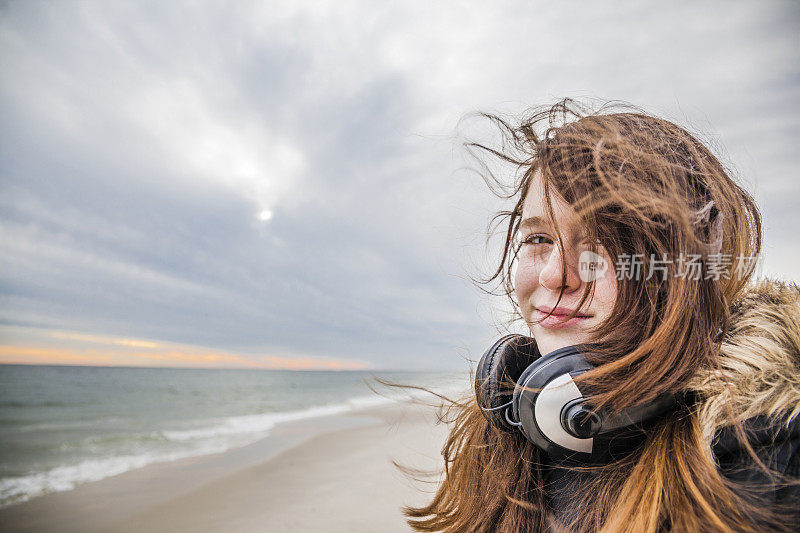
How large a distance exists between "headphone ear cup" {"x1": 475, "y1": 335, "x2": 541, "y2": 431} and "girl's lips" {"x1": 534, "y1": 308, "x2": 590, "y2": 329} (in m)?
0.20

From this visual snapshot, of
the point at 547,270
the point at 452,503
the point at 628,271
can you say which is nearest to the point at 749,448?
the point at 628,271

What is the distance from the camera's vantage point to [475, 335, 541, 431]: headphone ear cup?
1.14 meters

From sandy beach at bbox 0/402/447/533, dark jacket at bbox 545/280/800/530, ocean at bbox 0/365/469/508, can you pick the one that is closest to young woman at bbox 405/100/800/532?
dark jacket at bbox 545/280/800/530

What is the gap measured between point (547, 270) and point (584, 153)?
1.01 feet

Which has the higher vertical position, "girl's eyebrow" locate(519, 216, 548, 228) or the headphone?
"girl's eyebrow" locate(519, 216, 548, 228)

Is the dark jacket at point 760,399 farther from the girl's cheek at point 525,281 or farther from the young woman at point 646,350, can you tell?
the girl's cheek at point 525,281

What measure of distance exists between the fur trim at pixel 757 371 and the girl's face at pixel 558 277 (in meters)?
0.22

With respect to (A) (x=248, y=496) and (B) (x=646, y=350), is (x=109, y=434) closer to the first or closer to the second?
(A) (x=248, y=496)

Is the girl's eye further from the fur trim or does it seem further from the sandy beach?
the sandy beach

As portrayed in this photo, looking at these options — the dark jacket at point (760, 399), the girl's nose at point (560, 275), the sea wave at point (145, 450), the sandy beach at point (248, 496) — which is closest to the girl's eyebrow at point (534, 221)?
the girl's nose at point (560, 275)

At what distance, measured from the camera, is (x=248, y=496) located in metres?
5.29

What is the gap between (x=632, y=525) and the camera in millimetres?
746

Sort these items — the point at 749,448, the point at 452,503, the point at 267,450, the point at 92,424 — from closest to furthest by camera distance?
1. the point at 749,448
2. the point at 452,503
3. the point at 267,450
4. the point at 92,424

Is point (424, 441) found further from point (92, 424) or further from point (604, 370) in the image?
point (92, 424)
